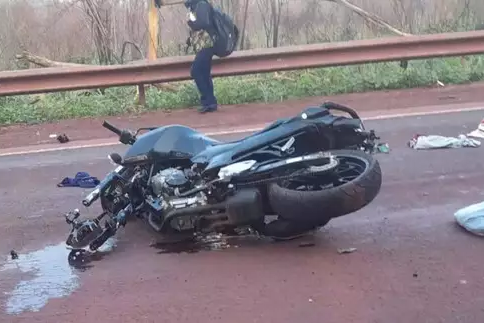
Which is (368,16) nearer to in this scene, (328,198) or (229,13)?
(229,13)

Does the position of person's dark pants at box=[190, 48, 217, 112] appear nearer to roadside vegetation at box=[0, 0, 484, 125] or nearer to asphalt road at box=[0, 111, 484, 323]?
roadside vegetation at box=[0, 0, 484, 125]

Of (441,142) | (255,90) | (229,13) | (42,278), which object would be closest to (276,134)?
(42,278)

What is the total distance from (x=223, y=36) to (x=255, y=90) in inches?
44.1

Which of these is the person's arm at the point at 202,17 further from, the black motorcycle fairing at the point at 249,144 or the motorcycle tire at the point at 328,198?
the motorcycle tire at the point at 328,198

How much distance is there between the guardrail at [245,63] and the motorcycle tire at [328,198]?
254 inches

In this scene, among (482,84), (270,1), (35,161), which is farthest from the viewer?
(270,1)

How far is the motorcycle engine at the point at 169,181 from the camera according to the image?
557 centimetres

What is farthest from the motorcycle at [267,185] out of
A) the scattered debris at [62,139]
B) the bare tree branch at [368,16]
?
the bare tree branch at [368,16]

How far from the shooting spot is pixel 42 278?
525 centimetres

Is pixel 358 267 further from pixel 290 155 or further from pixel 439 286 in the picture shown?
pixel 290 155

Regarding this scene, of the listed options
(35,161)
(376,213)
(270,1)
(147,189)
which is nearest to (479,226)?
(376,213)

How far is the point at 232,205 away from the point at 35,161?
4.25 meters

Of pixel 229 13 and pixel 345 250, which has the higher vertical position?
pixel 229 13

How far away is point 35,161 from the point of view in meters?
8.78
